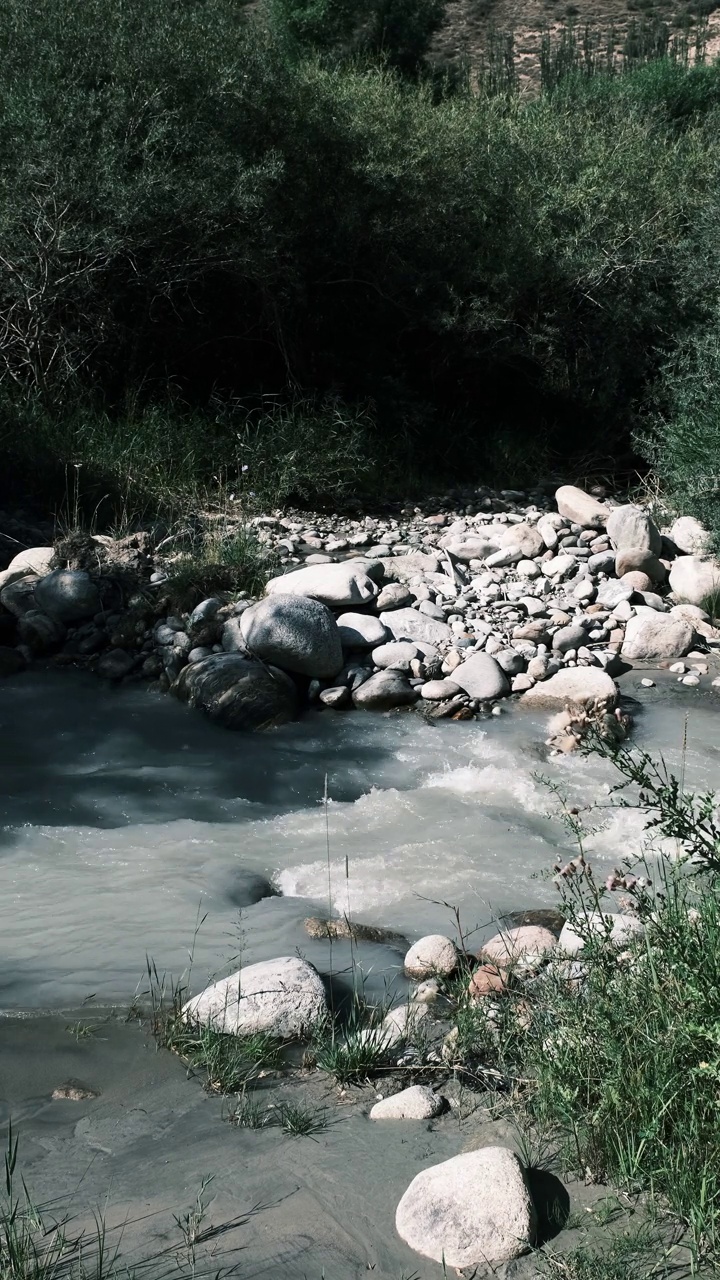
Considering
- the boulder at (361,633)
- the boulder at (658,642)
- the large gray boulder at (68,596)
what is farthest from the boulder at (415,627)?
the large gray boulder at (68,596)

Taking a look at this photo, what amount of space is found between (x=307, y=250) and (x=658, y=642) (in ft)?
19.7

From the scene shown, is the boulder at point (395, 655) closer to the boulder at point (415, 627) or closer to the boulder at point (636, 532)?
the boulder at point (415, 627)

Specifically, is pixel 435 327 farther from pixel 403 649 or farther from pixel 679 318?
pixel 403 649

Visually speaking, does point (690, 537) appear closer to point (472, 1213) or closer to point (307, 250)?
point (307, 250)

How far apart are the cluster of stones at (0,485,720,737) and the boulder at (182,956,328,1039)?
11.2 feet

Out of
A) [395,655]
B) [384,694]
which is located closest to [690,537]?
[395,655]

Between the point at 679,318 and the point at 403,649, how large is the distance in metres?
6.35

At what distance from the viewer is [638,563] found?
8492mm

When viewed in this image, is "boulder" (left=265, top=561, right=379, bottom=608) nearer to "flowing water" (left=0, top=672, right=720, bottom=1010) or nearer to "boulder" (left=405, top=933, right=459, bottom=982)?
"flowing water" (left=0, top=672, right=720, bottom=1010)

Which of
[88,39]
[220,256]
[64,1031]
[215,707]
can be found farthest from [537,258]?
[64,1031]

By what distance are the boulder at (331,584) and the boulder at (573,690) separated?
4.93ft

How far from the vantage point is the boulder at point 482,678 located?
706 centimetres

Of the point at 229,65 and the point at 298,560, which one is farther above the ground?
the point at 229,65

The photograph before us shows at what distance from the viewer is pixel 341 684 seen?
7.27 metres
